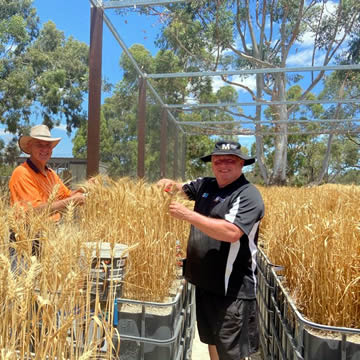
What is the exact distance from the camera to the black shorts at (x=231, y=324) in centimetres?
178

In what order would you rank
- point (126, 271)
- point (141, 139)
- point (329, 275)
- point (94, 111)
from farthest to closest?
→ 1. point (141, 139)
2. point (94, 111)
3. point (126, 271)
4. point (329, 275)

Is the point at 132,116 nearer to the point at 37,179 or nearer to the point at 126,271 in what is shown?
the point at 37,179

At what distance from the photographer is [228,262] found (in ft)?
5.81

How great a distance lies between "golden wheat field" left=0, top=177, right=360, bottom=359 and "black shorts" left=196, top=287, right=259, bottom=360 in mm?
269

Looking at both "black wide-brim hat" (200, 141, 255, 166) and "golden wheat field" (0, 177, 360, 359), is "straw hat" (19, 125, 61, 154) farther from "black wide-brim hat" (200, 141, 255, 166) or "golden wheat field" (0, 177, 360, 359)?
"black wide-brim hat" (200, 141, 255, 166)

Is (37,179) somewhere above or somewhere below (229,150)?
below

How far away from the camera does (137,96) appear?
663cm

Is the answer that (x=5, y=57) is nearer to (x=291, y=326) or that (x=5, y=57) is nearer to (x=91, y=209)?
(x=91, y=209)

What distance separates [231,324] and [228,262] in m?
0.33

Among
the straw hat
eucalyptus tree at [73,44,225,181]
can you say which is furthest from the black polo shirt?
eucalyptus tree at [73,44,225,181]

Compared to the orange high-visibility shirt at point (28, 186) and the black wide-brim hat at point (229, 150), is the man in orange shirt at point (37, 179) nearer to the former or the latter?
the orange high-visibility shirt at point (28, 186)

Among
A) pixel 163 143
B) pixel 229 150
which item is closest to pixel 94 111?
pixel 229 150

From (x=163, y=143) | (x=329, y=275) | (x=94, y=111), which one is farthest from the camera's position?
(x=163, y=143)

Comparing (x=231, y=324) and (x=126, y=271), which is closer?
(x=126, y=271)
